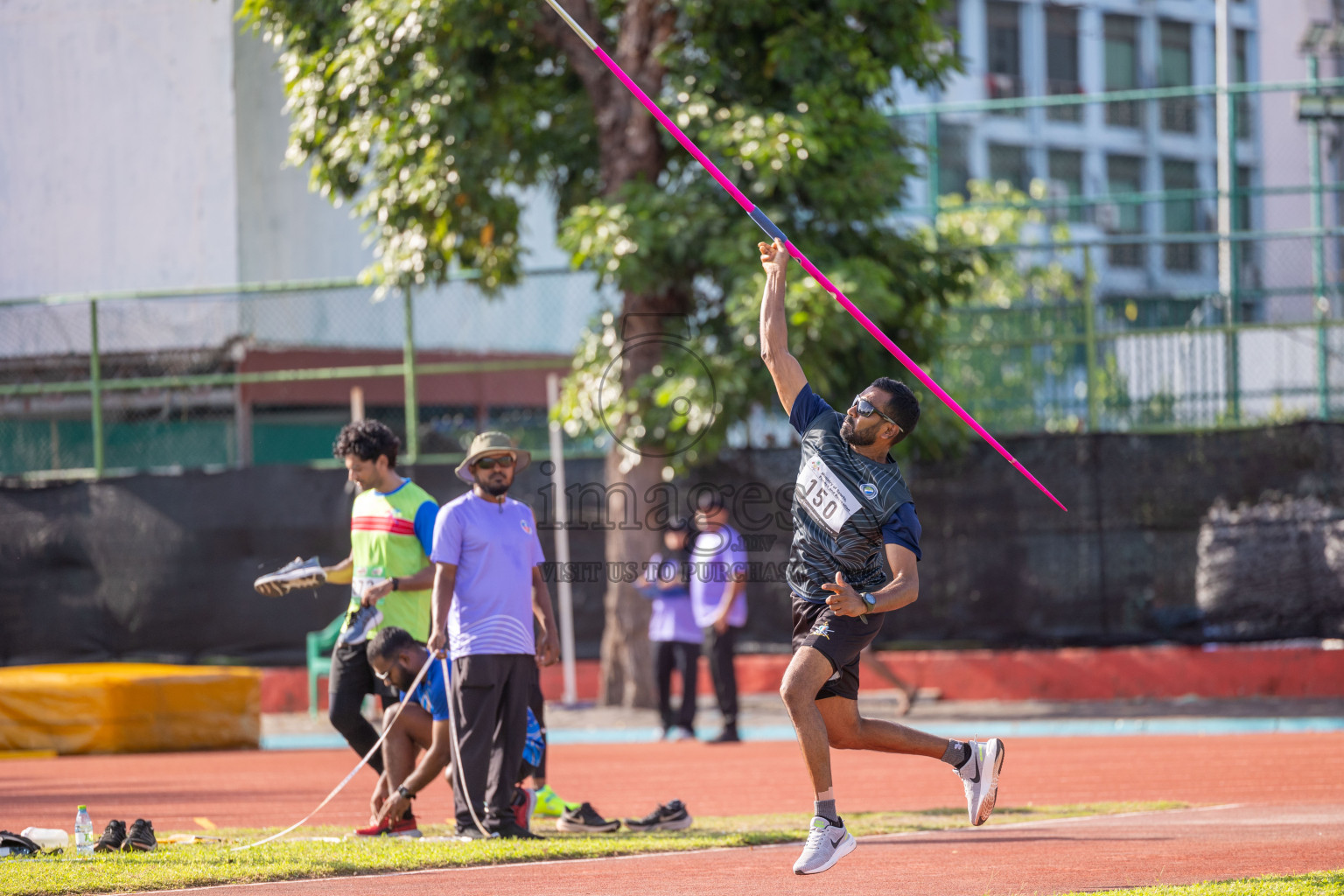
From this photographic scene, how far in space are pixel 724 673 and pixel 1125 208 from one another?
36964 millimetres

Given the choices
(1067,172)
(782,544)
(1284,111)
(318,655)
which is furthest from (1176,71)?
(318,655)

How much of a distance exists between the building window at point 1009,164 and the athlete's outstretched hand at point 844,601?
148 ft

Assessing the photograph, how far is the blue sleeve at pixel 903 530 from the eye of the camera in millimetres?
6484

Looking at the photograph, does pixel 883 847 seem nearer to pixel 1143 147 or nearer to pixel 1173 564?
pixel 1173 564

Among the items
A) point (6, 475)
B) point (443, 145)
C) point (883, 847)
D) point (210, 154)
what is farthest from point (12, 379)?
point (883, 847)

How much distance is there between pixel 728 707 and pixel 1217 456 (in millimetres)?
5091

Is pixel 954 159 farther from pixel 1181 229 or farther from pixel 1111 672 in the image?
pixel 1111 672

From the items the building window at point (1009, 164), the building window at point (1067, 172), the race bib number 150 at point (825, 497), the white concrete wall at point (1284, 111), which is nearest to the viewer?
the race bib number 150 at point (825, 497)

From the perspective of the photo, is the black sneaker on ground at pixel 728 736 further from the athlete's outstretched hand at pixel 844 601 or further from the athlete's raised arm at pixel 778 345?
the athlete's outstretched hand at pixel 844 601

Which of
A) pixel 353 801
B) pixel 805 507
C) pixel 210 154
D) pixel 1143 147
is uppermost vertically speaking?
pixel 1143 147

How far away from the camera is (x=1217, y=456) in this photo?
1489 centimetres

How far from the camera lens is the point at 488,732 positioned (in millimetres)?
7891

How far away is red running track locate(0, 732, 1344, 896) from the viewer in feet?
22.0

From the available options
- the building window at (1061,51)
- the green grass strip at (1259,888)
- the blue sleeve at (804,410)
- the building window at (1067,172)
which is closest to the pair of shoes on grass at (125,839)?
the blue sleeve at (804,410)
